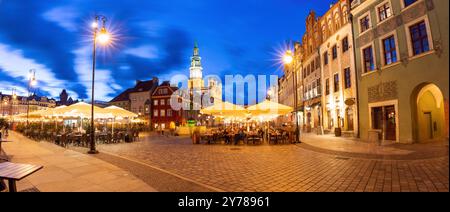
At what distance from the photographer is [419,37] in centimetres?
1298

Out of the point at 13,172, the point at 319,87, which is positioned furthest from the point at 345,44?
the point at 13,172

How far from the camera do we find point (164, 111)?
196 feet

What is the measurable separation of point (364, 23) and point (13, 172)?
23763mm

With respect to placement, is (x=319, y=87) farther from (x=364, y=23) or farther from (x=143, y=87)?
(x=143, y=87)

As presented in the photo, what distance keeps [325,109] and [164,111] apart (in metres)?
43.6

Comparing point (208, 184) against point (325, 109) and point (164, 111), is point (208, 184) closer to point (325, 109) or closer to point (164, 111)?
point (325, 109)

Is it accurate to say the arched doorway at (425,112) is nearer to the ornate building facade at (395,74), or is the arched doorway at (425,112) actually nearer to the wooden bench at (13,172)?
the ornate building facade at (395,74)

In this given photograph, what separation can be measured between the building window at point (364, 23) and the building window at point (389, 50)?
289cm

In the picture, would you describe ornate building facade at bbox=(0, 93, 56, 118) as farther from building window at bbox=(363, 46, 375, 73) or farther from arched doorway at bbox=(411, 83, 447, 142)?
arched doorway at bbox=(411, 83, 447, 142)

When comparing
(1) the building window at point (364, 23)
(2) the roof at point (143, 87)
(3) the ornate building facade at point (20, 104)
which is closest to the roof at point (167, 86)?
(2) the roof at point (143, 87)

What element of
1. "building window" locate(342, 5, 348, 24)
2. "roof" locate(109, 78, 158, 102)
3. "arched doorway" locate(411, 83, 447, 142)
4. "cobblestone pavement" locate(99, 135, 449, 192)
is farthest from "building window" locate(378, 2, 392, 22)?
"roof" locate(109, 78, 158, 102)

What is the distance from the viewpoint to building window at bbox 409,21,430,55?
41.0 feet

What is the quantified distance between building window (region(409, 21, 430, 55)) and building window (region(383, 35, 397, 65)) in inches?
90.2

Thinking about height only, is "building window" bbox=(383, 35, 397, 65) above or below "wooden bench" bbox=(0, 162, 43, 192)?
above
